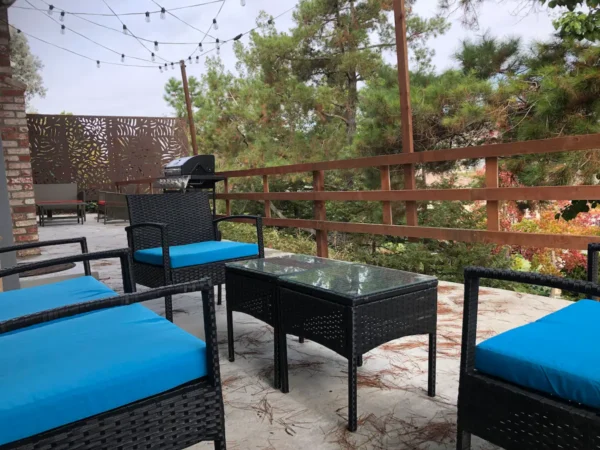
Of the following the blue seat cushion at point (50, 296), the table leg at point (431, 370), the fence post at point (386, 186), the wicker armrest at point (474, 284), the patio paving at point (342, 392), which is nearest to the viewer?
the wicker armrest at point (474, 284)

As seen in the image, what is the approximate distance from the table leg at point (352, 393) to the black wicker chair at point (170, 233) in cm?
122

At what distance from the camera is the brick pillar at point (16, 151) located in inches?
175

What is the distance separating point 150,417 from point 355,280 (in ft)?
2.82

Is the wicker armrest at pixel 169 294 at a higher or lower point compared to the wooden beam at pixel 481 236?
higher

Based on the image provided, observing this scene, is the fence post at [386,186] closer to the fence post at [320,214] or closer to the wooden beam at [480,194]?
the wooden beam at [480,194]

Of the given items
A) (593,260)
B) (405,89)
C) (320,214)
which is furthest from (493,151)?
(320,214)

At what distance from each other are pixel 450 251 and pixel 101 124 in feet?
35.9

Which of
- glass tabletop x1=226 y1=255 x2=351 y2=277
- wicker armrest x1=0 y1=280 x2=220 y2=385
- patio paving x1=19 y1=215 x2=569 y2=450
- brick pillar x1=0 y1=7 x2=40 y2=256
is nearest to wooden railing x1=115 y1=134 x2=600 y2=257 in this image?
patio paving x1=19 y1=215 x2=569 y2=450

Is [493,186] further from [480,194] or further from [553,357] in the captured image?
[553,357]

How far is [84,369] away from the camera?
98cm

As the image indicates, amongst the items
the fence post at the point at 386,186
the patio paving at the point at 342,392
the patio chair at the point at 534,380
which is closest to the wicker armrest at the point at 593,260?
the patio chair at the point at 534,380

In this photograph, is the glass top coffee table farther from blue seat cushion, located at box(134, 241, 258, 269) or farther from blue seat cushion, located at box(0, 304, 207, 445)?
blue seat cushion, located at box(134, 241, 258, 269)

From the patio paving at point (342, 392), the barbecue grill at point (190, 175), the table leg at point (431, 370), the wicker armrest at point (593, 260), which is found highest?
the barbecue grill at point (190, 175)

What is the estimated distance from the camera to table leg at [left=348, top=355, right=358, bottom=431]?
4.68 ft
